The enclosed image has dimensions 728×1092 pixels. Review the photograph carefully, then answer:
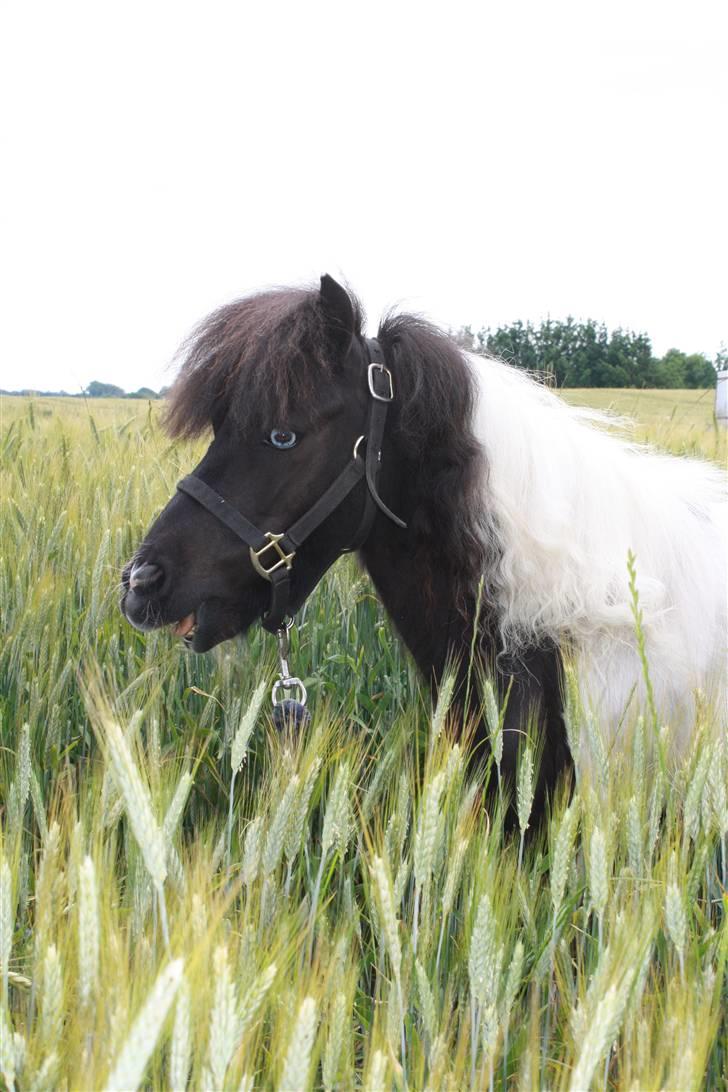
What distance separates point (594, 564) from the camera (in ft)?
6.90

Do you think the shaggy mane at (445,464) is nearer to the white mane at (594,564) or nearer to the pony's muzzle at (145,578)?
the white mane at (594,564)

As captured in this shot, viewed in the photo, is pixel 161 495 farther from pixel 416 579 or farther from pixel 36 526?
pixel 416 579

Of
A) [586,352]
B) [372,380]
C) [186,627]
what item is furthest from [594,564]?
[586,352]

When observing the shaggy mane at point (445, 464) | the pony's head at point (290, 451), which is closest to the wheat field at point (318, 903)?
the pony's head at point (290, 451)

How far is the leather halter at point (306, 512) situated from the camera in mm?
2033

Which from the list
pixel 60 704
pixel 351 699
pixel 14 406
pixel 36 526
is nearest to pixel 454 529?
pixel 351 699

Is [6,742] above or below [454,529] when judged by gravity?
below

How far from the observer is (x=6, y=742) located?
6.94 feet

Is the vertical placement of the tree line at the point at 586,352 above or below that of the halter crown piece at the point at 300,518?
above

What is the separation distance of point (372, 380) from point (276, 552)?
0.46 m

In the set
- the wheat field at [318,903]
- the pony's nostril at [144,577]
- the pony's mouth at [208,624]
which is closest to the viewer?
the wheat field at [318,903]

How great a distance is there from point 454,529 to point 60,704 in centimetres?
101

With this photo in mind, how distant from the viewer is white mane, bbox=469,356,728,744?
6.88ft

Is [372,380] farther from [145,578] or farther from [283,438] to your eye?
[145,578]
